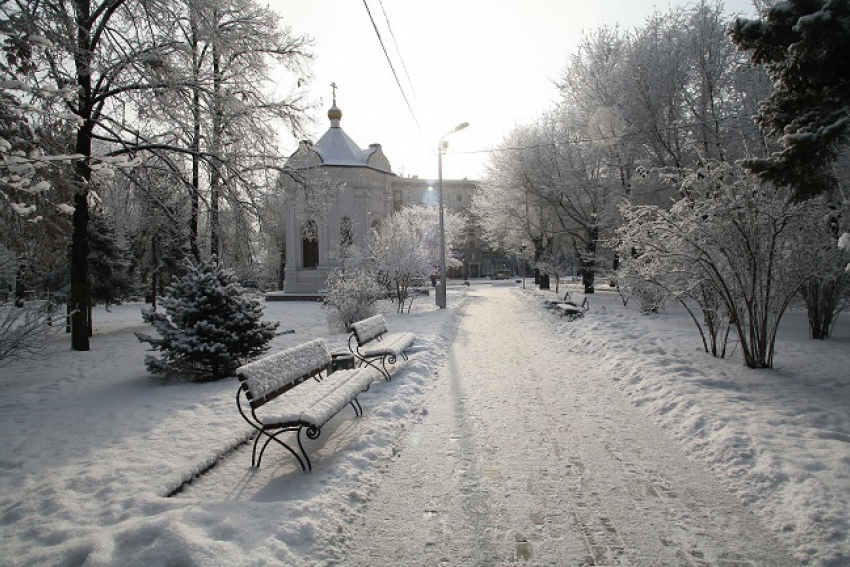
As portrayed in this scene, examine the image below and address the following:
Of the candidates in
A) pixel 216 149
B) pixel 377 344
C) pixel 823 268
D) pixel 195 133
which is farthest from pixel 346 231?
pixel 823 268

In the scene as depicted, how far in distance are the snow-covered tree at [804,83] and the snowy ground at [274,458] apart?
264 cm

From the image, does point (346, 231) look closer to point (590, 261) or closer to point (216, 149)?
point (590, 261)

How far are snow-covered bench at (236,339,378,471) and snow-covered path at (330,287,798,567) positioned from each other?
85cm

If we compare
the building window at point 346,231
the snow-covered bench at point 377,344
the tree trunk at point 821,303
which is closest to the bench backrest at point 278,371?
the snow-covered bench at point 377,344

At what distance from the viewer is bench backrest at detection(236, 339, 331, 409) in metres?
4.70

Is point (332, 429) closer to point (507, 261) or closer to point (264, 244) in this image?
point (264, 244)

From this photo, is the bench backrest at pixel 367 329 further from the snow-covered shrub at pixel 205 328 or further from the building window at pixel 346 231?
the building window at pixel 346 231

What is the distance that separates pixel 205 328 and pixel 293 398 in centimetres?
299

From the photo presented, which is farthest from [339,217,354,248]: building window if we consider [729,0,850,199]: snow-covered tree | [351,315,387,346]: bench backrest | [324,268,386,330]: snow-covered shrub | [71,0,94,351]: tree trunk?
[729,0,850,199]: snow-covered tree

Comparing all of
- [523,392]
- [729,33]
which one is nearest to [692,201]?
[729,33]

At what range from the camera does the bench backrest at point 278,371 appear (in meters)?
4.70

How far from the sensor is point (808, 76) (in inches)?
200

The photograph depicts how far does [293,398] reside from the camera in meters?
5.68

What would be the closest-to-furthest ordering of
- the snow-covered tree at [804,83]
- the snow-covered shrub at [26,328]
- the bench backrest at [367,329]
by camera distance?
the snow-covered tree at [804,83]
the snow-covered shrub at [26,328]
the bench backrest at [367,329]
